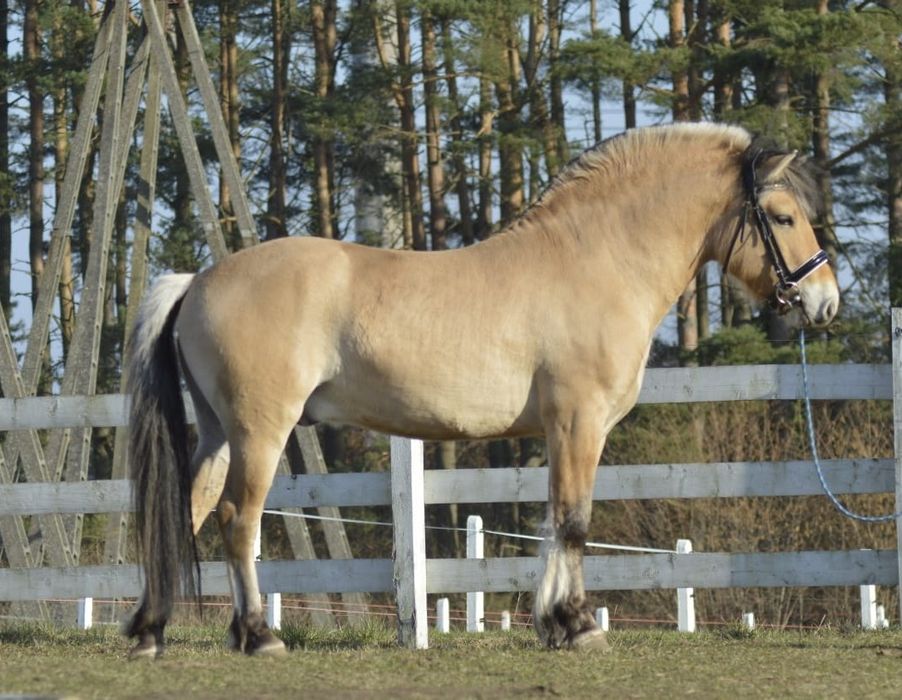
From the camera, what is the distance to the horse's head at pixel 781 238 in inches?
271

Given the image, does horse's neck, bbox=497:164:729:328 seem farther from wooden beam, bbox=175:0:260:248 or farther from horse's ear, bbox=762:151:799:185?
wooden beam, bbox=175:0:260:248

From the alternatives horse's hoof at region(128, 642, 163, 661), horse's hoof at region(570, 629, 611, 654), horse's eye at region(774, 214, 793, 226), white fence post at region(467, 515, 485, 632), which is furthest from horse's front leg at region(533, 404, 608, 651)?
white fence post at region(467, 515, 485, 632)

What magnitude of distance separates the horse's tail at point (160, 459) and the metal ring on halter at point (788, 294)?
2809 millimetres

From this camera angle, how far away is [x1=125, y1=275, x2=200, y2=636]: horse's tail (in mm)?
6215

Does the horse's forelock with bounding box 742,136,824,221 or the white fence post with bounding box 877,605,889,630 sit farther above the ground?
the horse's forelock with bounding box 742,136,824,221

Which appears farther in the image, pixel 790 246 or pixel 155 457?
pixel 790 246

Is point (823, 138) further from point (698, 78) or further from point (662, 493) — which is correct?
point (662, 493)

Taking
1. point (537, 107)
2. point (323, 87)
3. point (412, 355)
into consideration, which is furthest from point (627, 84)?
point (412, 355)

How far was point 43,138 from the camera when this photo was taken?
2397 cm

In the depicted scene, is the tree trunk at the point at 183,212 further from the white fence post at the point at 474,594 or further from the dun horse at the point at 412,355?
the dun horse at the point at 412,355

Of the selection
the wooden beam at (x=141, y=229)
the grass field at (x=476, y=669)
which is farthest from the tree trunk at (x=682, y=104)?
the grass field at (x=476, y=669)

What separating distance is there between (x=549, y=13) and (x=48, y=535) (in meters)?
14.8

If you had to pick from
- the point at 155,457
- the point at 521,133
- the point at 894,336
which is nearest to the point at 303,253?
the point at 155,457

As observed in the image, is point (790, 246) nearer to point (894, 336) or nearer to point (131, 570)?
point (894, 336)
